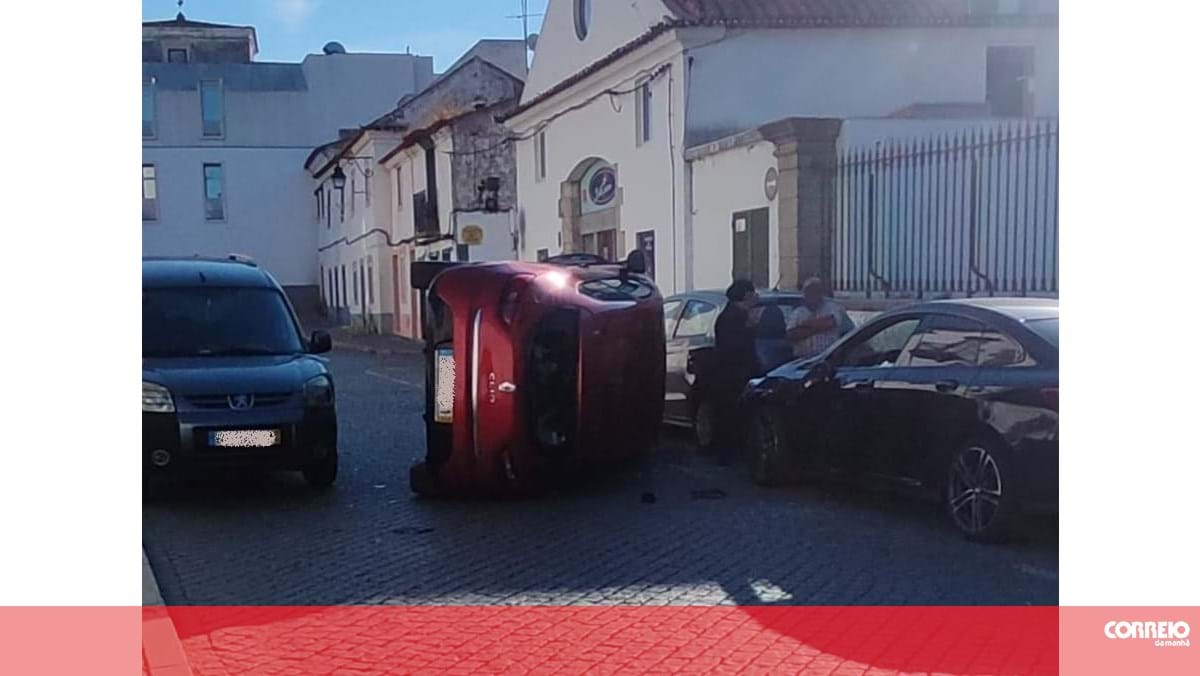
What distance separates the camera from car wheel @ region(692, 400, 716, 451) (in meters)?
5.53

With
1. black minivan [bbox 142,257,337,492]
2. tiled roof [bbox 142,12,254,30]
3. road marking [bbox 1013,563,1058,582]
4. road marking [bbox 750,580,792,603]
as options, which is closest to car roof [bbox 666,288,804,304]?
road marking [bbox 750,580,792,603]

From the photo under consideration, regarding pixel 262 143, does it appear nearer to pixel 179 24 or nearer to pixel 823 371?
pixel 179 24

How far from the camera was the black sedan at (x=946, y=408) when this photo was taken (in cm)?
329

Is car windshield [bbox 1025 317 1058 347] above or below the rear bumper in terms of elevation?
above

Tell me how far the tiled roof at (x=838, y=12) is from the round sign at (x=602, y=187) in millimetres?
895

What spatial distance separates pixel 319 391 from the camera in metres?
4.93

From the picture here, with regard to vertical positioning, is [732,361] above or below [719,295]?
below

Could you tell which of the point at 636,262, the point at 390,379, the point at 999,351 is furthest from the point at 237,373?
the point at 999,351

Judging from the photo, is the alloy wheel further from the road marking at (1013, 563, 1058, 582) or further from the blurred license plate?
the blurred license plate

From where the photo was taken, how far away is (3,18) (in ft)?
8.74

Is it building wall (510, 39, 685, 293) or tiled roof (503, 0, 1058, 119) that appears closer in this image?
tiled roof (503, 0, 1058, 119)

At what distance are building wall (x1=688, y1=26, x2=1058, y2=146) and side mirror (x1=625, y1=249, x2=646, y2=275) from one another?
2.30ft

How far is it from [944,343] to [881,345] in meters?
0.39
